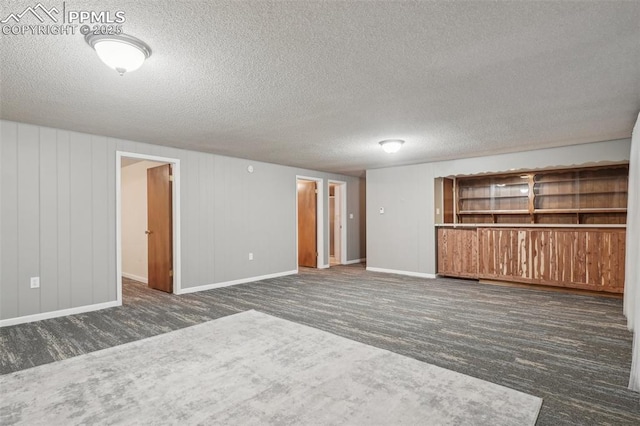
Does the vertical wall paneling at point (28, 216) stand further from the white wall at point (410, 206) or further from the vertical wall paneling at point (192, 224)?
the white wall at point (410, 206)

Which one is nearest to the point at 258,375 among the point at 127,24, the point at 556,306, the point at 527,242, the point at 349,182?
the point at 127,24

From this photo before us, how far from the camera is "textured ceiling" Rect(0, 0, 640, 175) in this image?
6.03 feet

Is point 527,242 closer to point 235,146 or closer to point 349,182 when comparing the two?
point 349,182

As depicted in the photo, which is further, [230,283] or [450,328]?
[230,283]

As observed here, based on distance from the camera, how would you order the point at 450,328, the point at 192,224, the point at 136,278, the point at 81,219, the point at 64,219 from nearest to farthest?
the point at 450,328 → the point at 64,219 → the point at 81,219 → the point at 192,224 → the point at 136,278

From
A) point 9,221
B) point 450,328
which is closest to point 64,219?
point 9,221

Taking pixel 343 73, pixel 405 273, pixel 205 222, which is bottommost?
pixel 405 273

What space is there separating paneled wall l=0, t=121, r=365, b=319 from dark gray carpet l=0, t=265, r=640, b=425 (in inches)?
16.6

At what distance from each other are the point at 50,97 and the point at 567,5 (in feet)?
12.9

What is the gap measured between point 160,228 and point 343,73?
4.34m

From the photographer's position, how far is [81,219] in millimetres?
4355

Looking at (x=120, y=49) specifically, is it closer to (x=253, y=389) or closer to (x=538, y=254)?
(x=253, y=389)

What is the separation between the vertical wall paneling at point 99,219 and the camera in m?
4.46

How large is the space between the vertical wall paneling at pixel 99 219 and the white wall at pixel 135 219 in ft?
4.48
